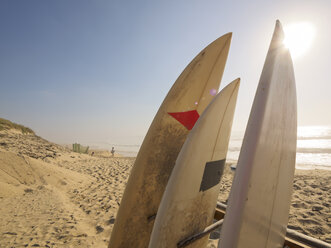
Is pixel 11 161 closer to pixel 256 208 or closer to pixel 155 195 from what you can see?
pixel 155 195

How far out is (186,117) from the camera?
6.07 feet

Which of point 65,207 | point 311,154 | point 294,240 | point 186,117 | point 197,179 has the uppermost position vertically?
point 186,117

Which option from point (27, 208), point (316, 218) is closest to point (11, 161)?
point (27, 208)

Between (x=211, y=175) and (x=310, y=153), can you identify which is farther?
(x=310, y=153)

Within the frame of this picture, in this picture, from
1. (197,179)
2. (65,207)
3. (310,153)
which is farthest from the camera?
(310,153)

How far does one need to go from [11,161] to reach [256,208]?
5668mm

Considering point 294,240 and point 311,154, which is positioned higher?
point 311,154

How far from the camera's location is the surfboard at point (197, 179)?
3.78ft

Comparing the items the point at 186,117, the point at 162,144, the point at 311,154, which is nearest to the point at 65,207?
the point at 162,144

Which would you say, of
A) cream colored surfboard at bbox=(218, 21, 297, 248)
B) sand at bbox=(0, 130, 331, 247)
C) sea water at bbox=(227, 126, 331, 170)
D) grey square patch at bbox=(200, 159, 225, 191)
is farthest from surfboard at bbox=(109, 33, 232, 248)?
sea water at bbox=(227, 126, 331, 170)

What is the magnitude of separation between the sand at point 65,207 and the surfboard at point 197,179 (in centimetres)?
128

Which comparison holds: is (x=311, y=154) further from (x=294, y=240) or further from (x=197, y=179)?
(x=197, y=179)

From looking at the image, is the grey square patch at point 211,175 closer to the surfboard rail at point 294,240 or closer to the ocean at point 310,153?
the surfboard rail at point 294,240

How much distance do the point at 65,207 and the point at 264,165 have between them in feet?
12.1
